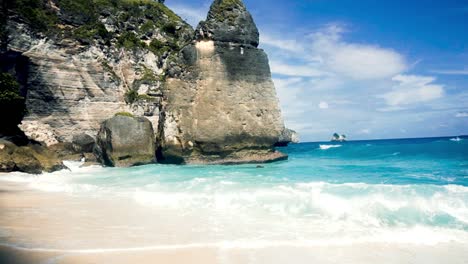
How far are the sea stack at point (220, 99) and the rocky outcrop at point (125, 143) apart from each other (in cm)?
221

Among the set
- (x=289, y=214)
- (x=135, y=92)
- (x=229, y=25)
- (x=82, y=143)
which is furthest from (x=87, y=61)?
(x=289, y=214)

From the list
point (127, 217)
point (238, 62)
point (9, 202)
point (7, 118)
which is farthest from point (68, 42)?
point (127, 217)

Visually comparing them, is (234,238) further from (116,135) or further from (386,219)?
(116,135)

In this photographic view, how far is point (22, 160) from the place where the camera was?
736 inches

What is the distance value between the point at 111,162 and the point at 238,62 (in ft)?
41.2

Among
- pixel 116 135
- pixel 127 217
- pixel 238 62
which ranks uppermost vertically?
pixel 238 62

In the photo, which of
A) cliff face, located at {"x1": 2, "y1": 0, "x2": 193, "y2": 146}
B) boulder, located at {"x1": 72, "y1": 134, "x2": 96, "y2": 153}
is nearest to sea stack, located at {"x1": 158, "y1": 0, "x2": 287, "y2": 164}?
cliff face, located at {"x1": 2, "y1": 0, "x2": 193, "y2": 146}

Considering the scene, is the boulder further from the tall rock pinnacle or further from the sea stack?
the tall rock pinnacle

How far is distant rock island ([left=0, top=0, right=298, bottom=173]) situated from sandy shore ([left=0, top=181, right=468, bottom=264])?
17859 mm

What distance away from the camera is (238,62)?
28312mm

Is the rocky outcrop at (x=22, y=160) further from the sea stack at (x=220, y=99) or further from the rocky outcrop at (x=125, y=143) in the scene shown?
the sea stack at (x=220, y=99)

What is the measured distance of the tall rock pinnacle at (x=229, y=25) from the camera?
28.0 meters

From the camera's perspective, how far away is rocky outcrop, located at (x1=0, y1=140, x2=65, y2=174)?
715 inches

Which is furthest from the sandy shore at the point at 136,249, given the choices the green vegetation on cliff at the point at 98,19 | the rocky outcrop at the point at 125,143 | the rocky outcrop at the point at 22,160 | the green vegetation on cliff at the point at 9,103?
the green vegetation on cliff at the point at 98,19
